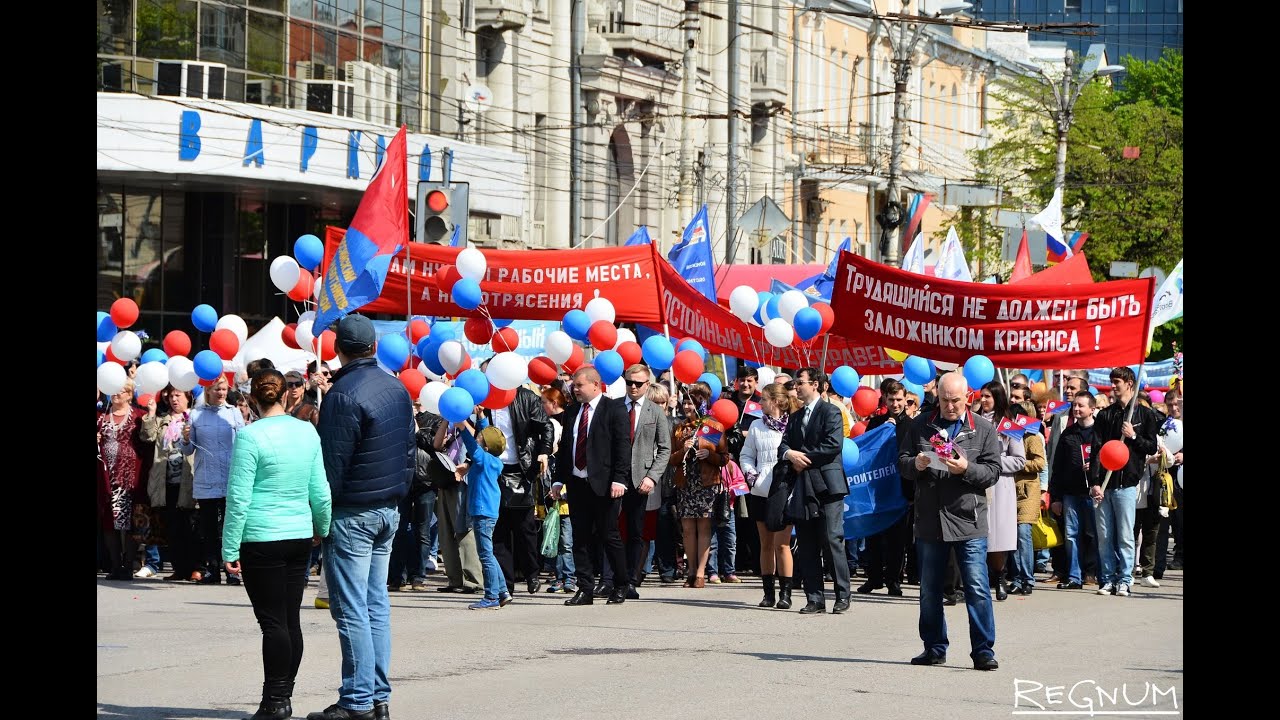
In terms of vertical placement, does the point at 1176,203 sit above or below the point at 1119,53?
below

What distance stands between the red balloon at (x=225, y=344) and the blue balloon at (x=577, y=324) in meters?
3.33

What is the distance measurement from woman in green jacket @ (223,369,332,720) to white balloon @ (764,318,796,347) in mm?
8779

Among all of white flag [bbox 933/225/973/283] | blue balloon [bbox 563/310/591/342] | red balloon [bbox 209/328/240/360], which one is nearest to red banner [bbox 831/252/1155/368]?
blue balloon [bbox 563/310/591/342]

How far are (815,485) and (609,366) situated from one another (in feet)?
7.73

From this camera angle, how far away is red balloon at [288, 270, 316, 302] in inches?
711

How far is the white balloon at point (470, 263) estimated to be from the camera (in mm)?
16656

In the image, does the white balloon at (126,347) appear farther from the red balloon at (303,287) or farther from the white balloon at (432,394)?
the white balloon at (432,394)

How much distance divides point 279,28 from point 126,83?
124 inches

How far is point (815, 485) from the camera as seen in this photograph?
47.2 ft

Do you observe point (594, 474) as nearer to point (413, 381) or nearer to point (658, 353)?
point (413, 381)
